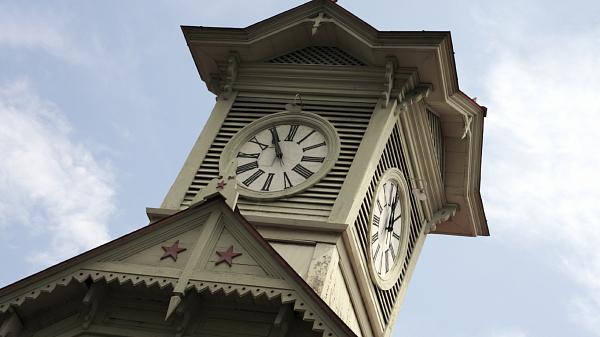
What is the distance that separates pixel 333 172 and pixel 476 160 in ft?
12.9

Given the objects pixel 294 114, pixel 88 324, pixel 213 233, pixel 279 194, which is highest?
pixel 294 114

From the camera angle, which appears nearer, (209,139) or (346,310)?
(346,310)

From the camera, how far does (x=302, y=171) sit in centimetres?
1912

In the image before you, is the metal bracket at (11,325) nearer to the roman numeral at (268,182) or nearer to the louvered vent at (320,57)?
the roman numeral at (268,182)

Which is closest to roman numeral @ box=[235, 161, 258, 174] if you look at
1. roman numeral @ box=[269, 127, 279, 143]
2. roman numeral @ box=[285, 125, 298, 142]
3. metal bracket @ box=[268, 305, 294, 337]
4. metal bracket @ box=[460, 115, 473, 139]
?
roman numeral @ box=[269, 127, 279, 143]

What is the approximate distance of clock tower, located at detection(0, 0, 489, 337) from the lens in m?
15.9

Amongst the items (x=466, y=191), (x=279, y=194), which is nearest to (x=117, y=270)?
(x=279, y=194)

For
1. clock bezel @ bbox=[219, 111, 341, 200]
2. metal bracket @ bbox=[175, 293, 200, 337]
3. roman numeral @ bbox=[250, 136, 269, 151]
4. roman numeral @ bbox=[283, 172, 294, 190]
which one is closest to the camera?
metal bracket @ bbox=[175, 293, 200, 337]

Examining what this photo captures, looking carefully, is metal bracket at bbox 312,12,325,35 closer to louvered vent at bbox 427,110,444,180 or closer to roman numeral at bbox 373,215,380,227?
louvered vent at bbox 427,110,444,180

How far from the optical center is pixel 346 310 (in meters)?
18.2

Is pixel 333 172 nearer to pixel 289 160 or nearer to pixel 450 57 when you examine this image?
pixel 289 160

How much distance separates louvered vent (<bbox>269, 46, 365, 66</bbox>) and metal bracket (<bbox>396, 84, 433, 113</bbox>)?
95 cm

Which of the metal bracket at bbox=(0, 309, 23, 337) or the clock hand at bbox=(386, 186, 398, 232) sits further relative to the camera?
the clock hand at bbox=(386, 186, 398, 232)

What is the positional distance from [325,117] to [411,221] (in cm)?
248
